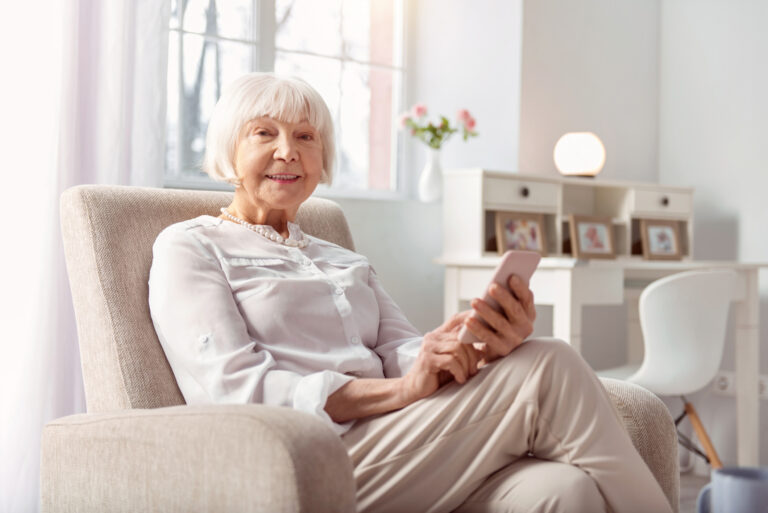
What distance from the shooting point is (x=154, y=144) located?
2312mm

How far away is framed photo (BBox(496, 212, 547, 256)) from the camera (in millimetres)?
3072

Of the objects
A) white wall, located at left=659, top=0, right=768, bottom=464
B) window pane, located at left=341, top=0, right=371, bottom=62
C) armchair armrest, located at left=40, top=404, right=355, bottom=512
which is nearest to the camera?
armchair armrest, located at left=40, top=404, right=355, bottom=512

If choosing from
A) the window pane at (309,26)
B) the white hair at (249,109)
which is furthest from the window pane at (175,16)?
the white hair at (249,109)

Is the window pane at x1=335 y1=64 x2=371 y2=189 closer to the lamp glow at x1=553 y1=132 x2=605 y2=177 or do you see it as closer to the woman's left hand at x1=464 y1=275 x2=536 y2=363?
the lamp glow at x1=553 y1=132 x2=605 y2=177

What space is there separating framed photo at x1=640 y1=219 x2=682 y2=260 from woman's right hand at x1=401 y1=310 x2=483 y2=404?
2.22 m

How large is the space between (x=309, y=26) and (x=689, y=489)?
215cm

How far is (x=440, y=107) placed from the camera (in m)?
Answer: 3.50

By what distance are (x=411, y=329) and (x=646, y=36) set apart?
2.61 metres

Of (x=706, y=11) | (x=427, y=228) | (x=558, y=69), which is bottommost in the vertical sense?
(x=427, y=228)

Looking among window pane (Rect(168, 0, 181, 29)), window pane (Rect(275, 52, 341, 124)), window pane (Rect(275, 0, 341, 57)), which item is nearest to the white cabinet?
window pane (Rect(275, 52, 341, 124))

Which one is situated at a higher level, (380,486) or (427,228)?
(427,228)

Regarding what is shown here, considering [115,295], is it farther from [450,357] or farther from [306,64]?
[306,64]

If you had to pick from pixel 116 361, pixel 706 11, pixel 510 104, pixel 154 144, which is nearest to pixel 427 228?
pixel 510 104

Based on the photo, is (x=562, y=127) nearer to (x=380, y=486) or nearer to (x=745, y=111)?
(x=745, y=111)
